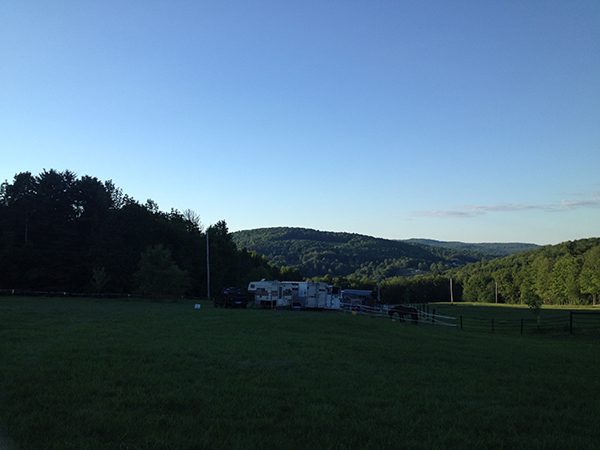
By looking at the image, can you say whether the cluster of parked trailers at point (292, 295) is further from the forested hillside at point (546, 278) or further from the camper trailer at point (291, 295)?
the forested hillside at point (546, 278)

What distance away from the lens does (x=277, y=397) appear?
7.32m

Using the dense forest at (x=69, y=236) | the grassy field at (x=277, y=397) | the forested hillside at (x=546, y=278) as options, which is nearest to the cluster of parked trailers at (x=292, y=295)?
the dense forest at (x=69, y=236)

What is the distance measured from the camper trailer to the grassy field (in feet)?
87.9

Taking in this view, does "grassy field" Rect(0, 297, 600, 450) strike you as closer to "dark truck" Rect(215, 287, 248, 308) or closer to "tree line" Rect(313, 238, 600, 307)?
"dark truck" Rect(215, 287, 248, 308)

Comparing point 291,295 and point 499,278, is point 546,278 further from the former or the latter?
point 291,295

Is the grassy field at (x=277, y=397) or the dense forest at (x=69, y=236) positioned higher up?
the dense forest at (x=69, y=236)

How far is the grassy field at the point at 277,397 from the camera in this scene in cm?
545

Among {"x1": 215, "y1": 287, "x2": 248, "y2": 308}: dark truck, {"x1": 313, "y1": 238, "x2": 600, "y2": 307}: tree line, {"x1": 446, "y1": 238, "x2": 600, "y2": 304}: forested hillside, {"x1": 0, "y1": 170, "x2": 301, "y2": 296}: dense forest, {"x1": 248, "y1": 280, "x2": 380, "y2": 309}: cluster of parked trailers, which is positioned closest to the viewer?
{"x1": 215, "y1": 287, "x2": 248, "y2": 308}: dark truck

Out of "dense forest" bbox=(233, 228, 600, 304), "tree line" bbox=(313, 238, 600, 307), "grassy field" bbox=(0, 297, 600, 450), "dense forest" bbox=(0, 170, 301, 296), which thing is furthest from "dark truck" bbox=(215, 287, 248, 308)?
"tree line" bbox=(313, 238, 600, 307)

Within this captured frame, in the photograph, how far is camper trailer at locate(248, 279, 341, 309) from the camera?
40125 mm

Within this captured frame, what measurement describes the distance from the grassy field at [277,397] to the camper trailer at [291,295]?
87.9 ft

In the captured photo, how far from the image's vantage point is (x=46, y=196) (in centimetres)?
5466

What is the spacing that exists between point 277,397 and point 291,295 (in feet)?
110

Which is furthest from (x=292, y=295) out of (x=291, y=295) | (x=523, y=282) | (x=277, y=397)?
(x=523, y=282)
